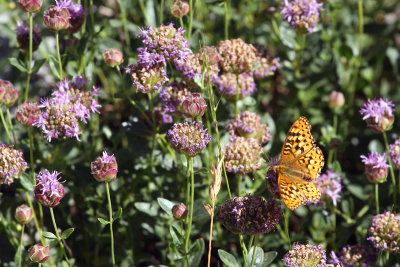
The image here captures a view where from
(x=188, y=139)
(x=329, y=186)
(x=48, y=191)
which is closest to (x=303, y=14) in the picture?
(x=329, y=186)

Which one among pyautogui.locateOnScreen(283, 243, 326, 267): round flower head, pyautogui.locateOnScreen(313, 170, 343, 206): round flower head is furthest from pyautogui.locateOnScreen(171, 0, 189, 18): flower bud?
pyautogui.locateOnScreen(283, 243, 326, 267): round flower head

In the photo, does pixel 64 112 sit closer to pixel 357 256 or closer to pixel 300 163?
pixel 300 163

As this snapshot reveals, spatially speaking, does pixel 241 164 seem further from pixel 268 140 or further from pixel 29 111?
pixel 29 111

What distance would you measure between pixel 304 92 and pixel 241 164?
1.26 meters

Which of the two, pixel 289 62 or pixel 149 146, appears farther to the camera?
pixel 289 62

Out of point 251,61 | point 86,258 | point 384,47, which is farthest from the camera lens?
point 384,47

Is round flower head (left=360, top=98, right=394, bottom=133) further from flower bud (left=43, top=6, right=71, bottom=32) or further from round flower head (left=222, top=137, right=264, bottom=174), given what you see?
flower bud (left=43, top=6, right=71, bottom=32)

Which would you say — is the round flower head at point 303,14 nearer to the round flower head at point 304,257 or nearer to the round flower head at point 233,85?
the round flower head at point 233,85

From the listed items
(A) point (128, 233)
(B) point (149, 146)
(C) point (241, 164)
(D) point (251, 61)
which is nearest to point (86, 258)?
(A) point (128, 233)

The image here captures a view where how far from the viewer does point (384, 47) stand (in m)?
3.62

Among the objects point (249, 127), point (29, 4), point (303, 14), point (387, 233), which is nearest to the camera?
point (387, 233)

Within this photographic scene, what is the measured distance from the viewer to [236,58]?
2467 millimetres

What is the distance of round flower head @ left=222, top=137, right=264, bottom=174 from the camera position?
91.5 inches

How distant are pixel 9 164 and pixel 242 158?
1.05m
